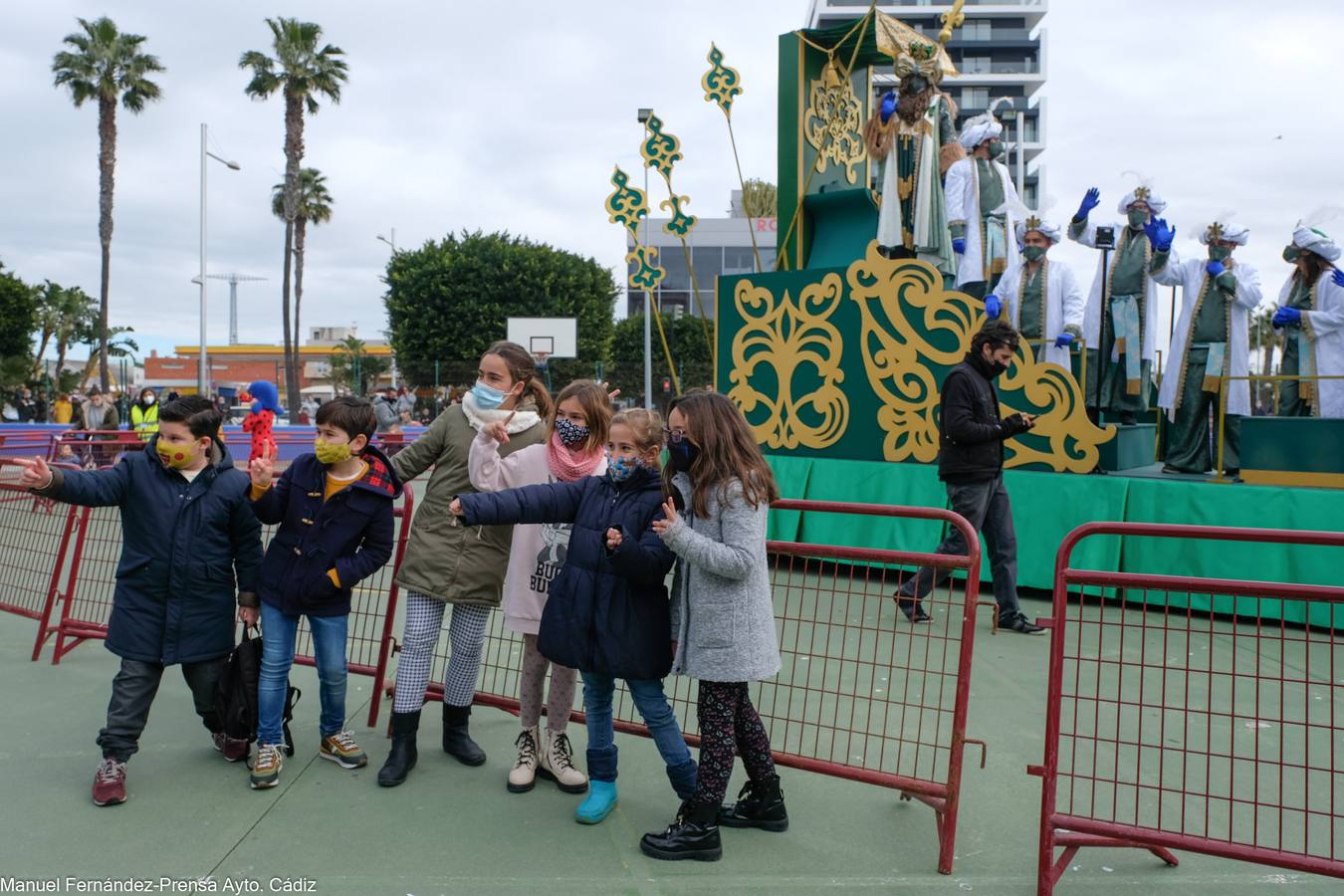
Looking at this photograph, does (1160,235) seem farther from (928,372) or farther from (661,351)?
(661,351)

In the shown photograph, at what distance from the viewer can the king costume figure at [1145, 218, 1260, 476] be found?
7.42 m

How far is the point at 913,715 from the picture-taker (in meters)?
4.50

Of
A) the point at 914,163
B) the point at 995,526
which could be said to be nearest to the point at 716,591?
the point at 995,526

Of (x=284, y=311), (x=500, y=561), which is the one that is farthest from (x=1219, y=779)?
(x=284, y=311)

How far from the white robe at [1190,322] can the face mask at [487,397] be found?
6.18 meters

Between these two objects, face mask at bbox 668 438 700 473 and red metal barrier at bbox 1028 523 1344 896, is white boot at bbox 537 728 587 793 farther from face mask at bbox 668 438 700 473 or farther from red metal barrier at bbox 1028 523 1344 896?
red metal barrier at bbox 1028 523 1344 896

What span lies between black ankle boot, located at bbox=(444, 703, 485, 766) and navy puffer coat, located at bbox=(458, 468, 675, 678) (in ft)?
3.06

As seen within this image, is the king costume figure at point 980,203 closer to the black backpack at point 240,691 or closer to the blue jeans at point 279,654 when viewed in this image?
the blue jeans at point 279,654

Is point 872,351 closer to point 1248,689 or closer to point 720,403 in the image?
point 1248,689

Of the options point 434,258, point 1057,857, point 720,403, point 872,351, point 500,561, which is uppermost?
point 434,258

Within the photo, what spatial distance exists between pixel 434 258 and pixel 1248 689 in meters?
35.2

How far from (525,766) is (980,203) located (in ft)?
23.3

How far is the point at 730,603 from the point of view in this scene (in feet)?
9.99

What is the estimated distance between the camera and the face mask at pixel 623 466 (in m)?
3.18
